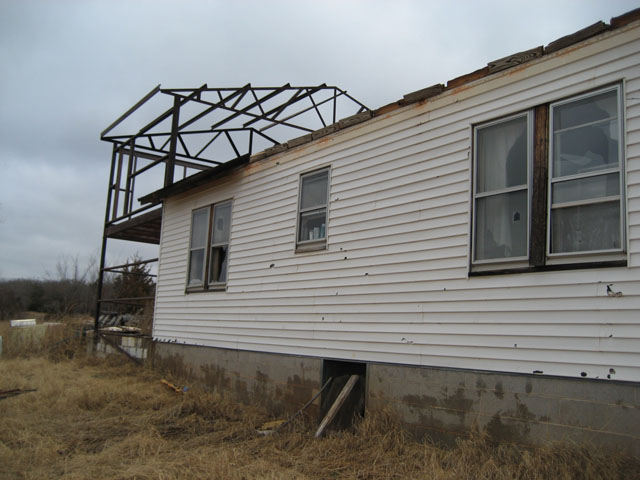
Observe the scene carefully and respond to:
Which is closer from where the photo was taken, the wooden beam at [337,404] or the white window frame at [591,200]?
the white window frame at [591,200]

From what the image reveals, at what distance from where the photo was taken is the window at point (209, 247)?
35.0 feet

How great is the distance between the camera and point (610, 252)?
→ 4.99m

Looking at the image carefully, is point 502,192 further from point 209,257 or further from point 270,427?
point 209,257

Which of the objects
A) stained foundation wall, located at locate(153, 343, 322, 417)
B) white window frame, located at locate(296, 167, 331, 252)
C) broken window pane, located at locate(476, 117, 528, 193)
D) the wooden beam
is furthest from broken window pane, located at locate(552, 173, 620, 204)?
stained foundation wall, located at locate(153, 343, 322, 417)

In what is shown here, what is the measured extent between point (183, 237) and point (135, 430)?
4949 mm

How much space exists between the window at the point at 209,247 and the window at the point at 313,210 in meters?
2.24

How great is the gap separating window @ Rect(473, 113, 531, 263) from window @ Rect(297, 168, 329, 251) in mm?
2629

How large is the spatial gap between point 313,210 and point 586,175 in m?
4.21

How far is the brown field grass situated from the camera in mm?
5117

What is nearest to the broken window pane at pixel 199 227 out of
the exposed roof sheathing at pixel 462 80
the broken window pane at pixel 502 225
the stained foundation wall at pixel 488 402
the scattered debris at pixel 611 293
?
the exposed roof sheathing at pixel 462 80

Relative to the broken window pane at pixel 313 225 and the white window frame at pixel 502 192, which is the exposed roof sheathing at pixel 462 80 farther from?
the broken window pane at pixel 313 225

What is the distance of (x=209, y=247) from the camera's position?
10930mm

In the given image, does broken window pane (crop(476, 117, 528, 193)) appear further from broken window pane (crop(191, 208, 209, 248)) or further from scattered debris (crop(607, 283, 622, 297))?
broken window pane (crop(191, 208, 209, 248))

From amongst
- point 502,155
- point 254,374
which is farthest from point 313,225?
point 502,155
